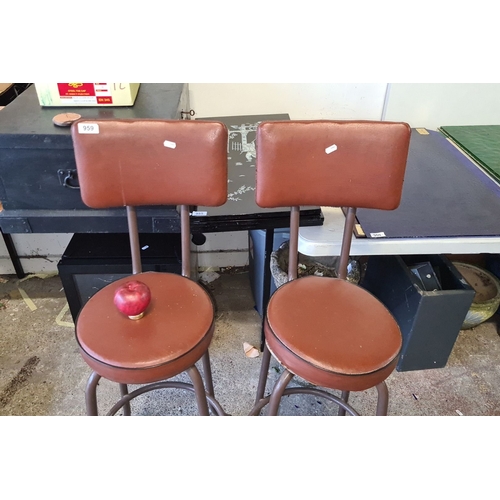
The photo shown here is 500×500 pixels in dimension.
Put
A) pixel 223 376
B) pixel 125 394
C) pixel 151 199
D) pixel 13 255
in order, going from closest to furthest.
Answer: pixel 151 199, pixel 125 394, pixel 223 376, pixel 13 255

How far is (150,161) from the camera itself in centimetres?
108

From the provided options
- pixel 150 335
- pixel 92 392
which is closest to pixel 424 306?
pixel 150 335

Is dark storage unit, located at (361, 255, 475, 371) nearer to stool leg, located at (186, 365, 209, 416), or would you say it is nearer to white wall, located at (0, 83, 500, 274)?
white wall, located at (0, 83, 500, 274)

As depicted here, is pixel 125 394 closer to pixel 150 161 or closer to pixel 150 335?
pixel 150 335

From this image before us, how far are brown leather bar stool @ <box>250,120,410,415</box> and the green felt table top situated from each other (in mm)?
794

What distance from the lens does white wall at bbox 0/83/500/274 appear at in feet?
6.10

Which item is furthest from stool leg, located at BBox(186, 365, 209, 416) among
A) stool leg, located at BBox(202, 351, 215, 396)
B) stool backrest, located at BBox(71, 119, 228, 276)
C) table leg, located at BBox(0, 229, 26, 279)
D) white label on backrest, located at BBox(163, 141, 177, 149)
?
table leg, located at BBox(0, 229, 26, 279)

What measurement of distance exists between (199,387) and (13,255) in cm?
151

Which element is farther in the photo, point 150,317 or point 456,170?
point 456,170

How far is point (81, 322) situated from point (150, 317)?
0.54 ft

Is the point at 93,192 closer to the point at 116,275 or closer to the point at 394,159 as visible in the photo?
the point at 116,275
